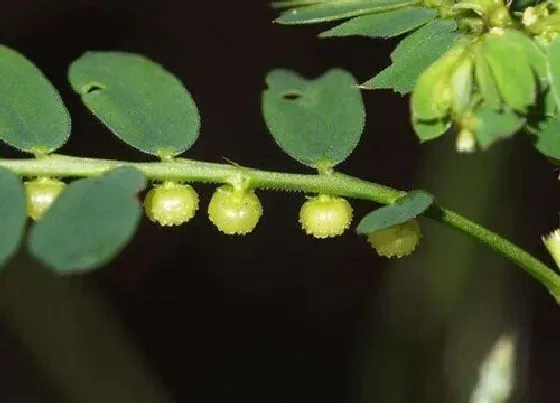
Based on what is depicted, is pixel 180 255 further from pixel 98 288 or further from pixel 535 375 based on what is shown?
pixel 535 375

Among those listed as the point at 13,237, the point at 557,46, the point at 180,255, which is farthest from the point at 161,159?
the point at 180,255

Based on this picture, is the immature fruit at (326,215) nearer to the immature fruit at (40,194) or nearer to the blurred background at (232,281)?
the immature fruit at (40,194)

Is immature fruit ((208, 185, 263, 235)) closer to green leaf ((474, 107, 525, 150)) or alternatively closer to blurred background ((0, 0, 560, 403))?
green leaf ((474, 107, 525, 150))

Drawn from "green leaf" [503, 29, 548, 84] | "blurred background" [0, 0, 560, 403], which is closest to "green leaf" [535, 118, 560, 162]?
"green leaf" [503, 29, 548, 84]

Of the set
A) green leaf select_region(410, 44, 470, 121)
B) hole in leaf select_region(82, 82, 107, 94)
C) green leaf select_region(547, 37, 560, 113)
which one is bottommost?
green leaf select_region(410, 44, 470, 121)

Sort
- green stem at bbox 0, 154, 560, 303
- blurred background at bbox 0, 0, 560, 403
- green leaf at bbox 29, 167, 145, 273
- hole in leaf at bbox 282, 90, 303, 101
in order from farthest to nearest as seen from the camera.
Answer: blurred background at bbox 0, 0, 560, 403
hole in leaf at bbox 282, 90, 303, 101
green stem at bbox 0, 154, 560, 303
green leaf at bbox 29, 167, 145, 273

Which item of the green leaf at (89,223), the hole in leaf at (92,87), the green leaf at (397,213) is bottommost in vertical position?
the green leaf at (89,223)

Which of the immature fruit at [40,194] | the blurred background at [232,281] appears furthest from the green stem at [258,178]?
the blurred background at [232,281]
